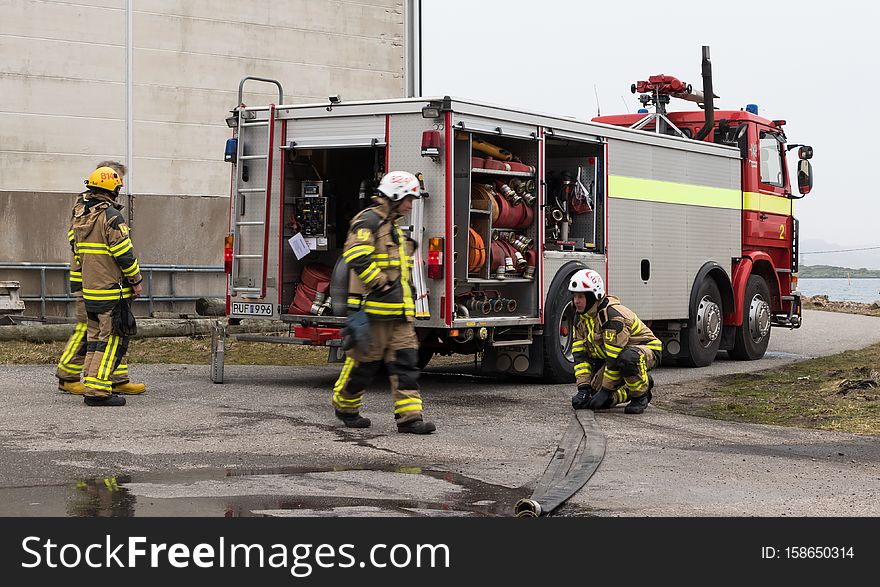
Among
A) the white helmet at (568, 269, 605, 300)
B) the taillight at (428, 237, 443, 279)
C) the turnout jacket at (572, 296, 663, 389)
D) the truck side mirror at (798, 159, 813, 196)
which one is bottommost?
the turnout jacket at (572, 296, 663, 389)

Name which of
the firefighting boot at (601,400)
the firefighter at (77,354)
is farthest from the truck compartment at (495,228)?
the firefighter at (77,354)

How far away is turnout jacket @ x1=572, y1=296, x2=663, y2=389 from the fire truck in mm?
1277

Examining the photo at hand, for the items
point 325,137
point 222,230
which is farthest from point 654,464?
point 222,230

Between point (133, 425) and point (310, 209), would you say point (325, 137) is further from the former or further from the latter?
point (133, 425)

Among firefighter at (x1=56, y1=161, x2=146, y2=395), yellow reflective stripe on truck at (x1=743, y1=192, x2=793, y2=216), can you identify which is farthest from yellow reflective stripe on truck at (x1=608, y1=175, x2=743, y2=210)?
firefighter at (x1=56, y1=161, x2=146, y2=395)

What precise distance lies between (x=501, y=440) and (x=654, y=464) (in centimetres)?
140

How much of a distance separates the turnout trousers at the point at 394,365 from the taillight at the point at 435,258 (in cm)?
215

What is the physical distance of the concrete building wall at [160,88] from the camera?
63.4ft

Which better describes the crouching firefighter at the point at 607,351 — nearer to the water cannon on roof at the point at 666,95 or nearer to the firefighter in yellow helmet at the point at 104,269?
the firefighter in yellow helmet at the point at 104,269

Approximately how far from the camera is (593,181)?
1377 cm

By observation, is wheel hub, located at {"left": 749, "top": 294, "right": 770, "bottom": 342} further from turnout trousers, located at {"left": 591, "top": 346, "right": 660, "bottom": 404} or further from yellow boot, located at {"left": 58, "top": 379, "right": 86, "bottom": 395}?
yellow boot, located at {"left": 58, "top": 379, "right": 86, "bottom": 395}

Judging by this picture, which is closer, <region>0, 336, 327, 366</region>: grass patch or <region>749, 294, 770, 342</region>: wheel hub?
<region>0, 336, 327, 366</region>: grass patch

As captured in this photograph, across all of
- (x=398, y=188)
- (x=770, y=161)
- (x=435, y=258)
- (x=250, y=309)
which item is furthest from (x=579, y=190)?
(x=398, y=188)

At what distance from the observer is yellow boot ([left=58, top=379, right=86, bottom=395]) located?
36.4 feet
